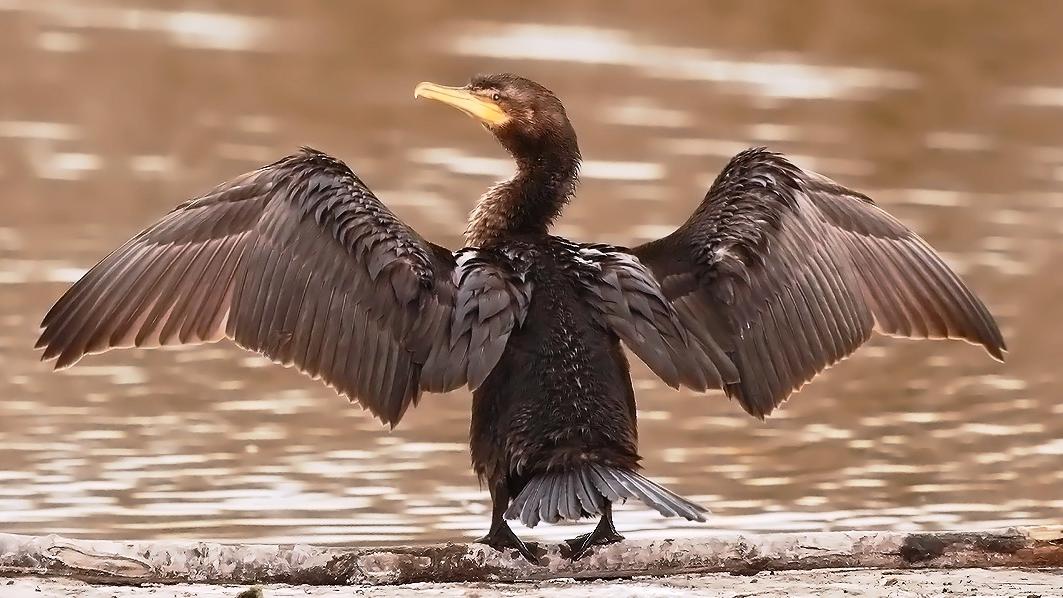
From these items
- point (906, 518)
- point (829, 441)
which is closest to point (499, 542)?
point (906, 518)

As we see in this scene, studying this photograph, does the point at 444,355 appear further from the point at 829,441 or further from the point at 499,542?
the point at 829,441

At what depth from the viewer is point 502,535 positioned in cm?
591

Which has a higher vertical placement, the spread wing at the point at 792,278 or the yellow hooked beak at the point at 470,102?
the yellow hooked beak at the point at 470,102

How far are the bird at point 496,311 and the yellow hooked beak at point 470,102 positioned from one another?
55 cm

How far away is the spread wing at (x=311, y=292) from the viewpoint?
591 centimetres

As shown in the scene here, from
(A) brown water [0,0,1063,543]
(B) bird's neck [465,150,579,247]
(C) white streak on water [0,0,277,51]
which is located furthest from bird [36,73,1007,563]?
(C) white streak on water [0,0,277,51]

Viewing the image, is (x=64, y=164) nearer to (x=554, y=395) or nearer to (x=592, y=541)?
(x=554, y=395)

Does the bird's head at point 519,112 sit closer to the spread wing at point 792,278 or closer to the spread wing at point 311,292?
the spread wing at point 792,278

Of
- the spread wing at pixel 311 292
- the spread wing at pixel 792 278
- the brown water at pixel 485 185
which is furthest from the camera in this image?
the brown water at pixel 485 185

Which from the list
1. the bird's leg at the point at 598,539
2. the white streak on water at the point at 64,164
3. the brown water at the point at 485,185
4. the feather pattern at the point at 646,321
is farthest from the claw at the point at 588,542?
the white streak on water at the point at 64,164

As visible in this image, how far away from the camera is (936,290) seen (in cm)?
682

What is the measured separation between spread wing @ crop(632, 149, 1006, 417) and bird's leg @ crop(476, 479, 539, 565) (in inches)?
31.1

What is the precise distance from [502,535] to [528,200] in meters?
1.21

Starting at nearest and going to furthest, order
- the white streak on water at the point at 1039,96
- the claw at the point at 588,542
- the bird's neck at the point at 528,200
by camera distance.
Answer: the claw at the point at 588,542 < the bird's neck at the point at 528,200 < the white streak on water at the point at 1039,96
